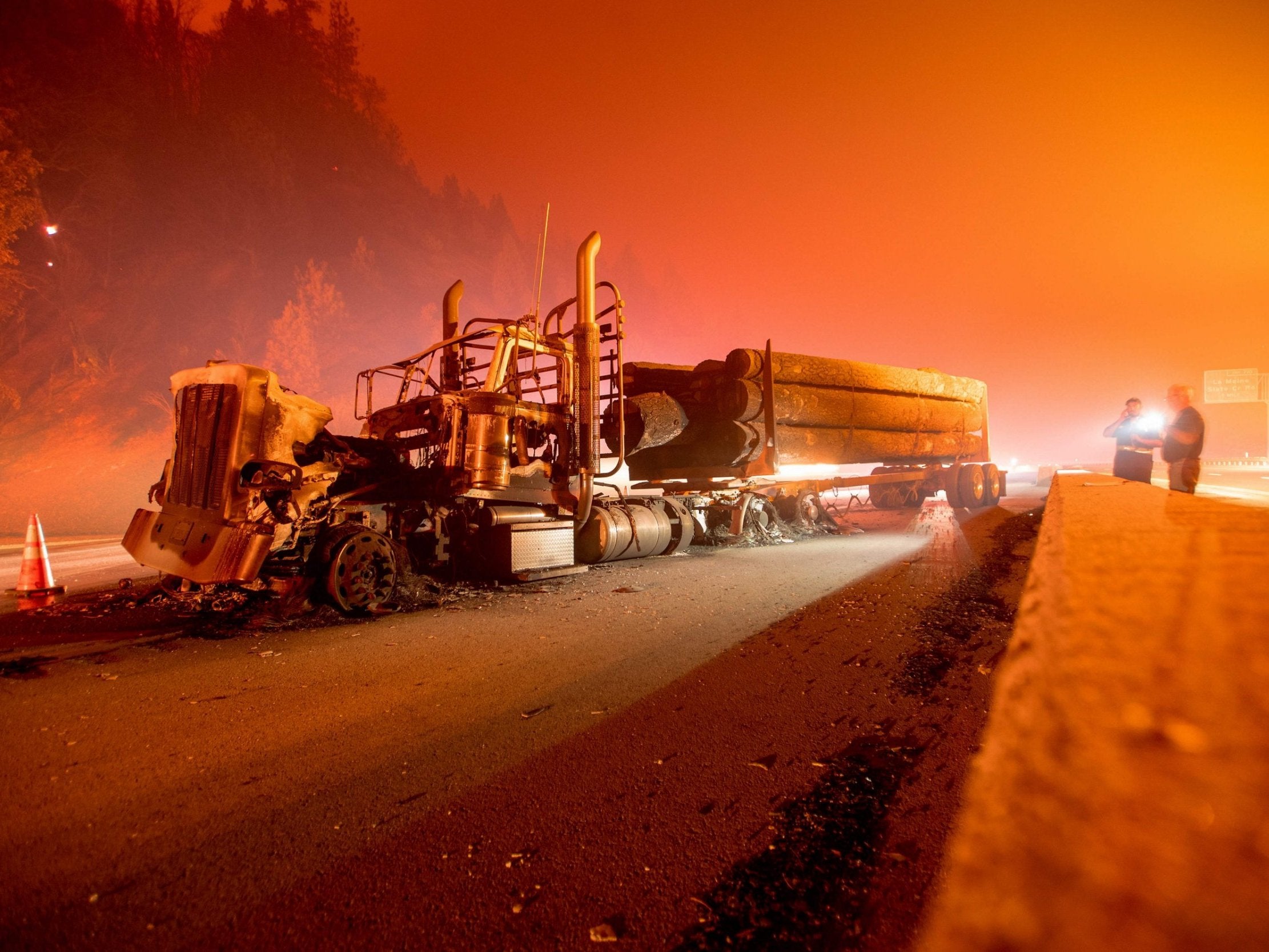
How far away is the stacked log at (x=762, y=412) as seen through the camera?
9.32 m

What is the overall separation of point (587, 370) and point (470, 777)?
5.72 meters

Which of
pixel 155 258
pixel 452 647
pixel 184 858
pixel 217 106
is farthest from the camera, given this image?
pixel 217 106

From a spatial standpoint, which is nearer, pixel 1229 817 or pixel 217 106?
pixel 1229 817

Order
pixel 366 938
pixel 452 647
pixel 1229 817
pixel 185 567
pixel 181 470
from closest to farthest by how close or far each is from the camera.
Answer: pixel 1229 817 → pixel 366 938 → pixel 452 647 → pixel 185 567 → pixel 181 470

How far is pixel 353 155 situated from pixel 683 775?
156ft

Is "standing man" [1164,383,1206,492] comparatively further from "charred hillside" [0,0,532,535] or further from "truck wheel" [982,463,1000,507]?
"charred hillside" [0,0,532,535]

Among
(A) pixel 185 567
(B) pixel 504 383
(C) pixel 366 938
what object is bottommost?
(C) pixel 366 938

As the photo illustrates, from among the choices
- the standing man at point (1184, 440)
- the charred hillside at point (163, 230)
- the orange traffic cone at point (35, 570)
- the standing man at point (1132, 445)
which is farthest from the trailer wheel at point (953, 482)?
the charred hillside at point (163, 230)

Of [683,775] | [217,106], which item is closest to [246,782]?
[683,775]

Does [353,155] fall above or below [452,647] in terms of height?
above

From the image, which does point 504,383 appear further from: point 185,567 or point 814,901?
point 814,901

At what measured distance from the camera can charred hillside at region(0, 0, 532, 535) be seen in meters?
20.4

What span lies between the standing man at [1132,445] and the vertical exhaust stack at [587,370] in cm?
630

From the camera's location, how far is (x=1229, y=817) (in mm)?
319
